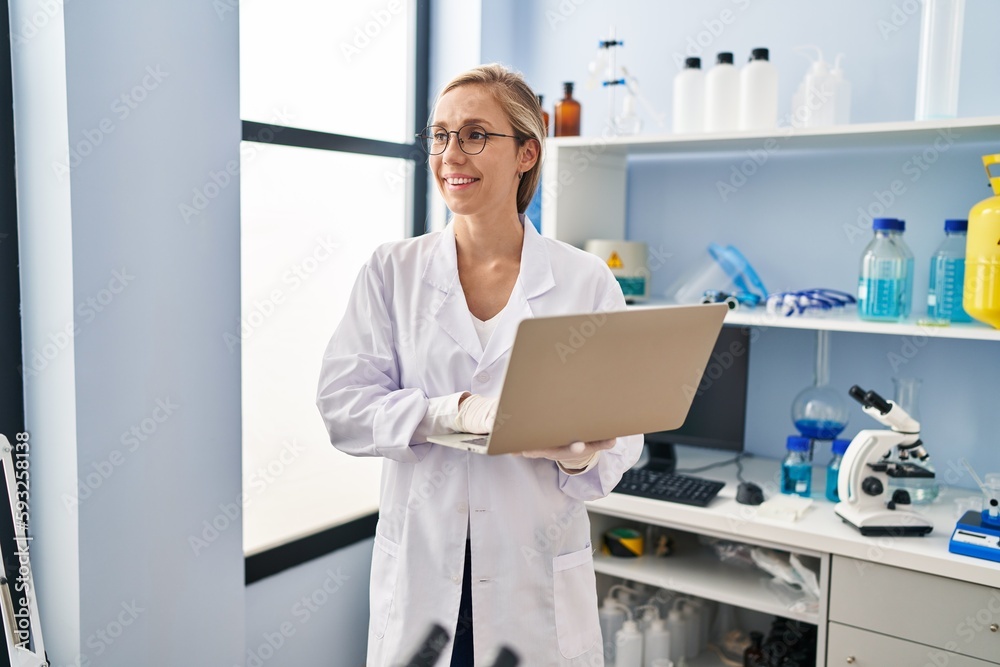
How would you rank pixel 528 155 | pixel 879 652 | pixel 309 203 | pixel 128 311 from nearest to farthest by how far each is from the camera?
pixel 528 155, pixel 128 311, pixel 879 652, pixel 309 203

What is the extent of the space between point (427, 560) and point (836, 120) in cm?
160

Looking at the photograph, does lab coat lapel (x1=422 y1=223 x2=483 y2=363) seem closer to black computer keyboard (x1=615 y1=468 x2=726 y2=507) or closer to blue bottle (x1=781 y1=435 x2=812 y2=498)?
black computer keyboard (x1=615 y1=468 x2=726 y2=507)

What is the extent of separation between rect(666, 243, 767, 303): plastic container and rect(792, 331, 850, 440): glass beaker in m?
0.32

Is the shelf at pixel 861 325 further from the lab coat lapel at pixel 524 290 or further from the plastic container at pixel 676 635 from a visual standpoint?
the plastic container at pixel 676 635

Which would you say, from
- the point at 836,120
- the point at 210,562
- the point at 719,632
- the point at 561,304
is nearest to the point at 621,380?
the point at 561,304

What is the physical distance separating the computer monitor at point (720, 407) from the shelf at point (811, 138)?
1.72 feet

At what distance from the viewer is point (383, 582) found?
1.44 m

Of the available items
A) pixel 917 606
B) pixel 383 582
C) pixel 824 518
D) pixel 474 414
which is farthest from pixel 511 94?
pixel 917 606

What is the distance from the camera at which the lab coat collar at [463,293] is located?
1402 millimetres

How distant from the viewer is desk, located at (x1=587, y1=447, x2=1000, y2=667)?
5.68 ft

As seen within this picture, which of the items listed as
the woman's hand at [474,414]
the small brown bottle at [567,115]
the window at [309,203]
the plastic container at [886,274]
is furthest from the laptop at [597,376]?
the small brown bottle at [567,115]

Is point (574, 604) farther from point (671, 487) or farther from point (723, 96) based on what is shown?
point (723, 96)

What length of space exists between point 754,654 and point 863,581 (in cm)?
47

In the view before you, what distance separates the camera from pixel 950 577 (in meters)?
1.74
